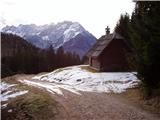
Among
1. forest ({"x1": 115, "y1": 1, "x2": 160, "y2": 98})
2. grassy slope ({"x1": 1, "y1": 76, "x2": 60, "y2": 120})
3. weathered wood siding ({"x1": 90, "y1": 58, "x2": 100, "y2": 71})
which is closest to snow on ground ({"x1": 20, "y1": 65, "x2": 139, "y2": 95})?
weathered wood siding ({"x1": 90, "y1": 58, "x2": 100, "y2": 71})

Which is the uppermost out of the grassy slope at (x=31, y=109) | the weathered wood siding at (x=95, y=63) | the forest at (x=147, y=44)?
the forest at (x=147, y=44)

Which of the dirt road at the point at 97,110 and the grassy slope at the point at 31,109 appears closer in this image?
the dirt road at the point at 97,110

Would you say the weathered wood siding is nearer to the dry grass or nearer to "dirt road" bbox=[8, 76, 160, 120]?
the dry grass

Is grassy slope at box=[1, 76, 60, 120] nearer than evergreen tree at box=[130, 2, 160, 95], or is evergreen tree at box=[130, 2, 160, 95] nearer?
grassy slope at box=[1, 76, 60, 120]

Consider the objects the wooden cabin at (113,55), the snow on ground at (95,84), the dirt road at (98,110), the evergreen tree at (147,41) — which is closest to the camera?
the dirt road at (98,110)

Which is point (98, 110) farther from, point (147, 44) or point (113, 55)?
point (113, 55)

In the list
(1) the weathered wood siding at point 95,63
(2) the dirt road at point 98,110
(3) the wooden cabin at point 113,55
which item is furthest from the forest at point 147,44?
(1) the weathered wood siding at point 95,63

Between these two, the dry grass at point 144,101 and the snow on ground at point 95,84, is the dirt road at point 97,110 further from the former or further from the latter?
the snow on ground at point 95,84

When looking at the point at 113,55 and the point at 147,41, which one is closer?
the point at 147,41

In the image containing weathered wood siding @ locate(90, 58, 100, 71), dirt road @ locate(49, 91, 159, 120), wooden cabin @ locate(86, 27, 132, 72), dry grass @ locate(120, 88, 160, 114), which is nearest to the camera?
dirt road @ locate(49, 91, 159, 120)

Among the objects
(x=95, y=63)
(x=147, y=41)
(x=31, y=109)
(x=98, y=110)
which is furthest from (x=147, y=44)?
(x=95, y=63)

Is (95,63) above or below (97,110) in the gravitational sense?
above

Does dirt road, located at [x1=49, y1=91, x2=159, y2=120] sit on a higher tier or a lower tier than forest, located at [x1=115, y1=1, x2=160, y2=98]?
lower

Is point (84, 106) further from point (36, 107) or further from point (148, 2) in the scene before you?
point (148, 2)
